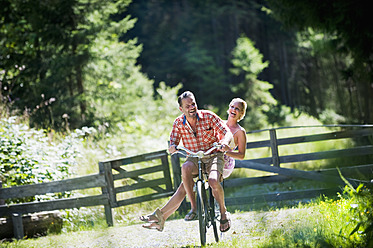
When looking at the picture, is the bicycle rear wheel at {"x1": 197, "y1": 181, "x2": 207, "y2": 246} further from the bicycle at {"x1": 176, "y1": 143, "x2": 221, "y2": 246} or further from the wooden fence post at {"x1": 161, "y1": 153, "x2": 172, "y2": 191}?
the wooden fence post at {"x1": 161, "y1": 153, "x2": 172, "y2": 191}

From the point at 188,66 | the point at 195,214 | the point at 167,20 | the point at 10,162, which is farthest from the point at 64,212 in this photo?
the point at 167,20

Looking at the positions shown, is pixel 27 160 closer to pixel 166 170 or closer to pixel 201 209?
pixel 166 170

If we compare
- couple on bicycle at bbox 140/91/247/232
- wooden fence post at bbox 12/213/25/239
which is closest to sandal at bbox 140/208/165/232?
couple on bicycle at bbox 140/91/247/232

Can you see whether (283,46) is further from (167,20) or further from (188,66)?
(167,20)

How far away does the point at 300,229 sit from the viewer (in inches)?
241

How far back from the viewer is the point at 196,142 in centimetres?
618

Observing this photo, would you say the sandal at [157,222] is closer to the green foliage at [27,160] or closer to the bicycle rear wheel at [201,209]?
the bicycle rear wheel at [201,209]

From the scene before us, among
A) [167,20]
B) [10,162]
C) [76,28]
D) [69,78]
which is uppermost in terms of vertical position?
[167,20]

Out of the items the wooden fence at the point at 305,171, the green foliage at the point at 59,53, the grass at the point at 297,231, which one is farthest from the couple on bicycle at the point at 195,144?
the green foliage at the point at 59,53

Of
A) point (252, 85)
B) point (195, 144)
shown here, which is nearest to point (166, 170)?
point (195, 144)

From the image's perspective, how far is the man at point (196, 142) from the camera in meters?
6.01

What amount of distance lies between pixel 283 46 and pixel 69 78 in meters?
24.0

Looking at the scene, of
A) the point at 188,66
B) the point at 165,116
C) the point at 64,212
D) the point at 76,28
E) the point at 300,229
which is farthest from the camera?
the point at 188,66

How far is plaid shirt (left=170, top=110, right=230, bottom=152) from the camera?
6113 mm
